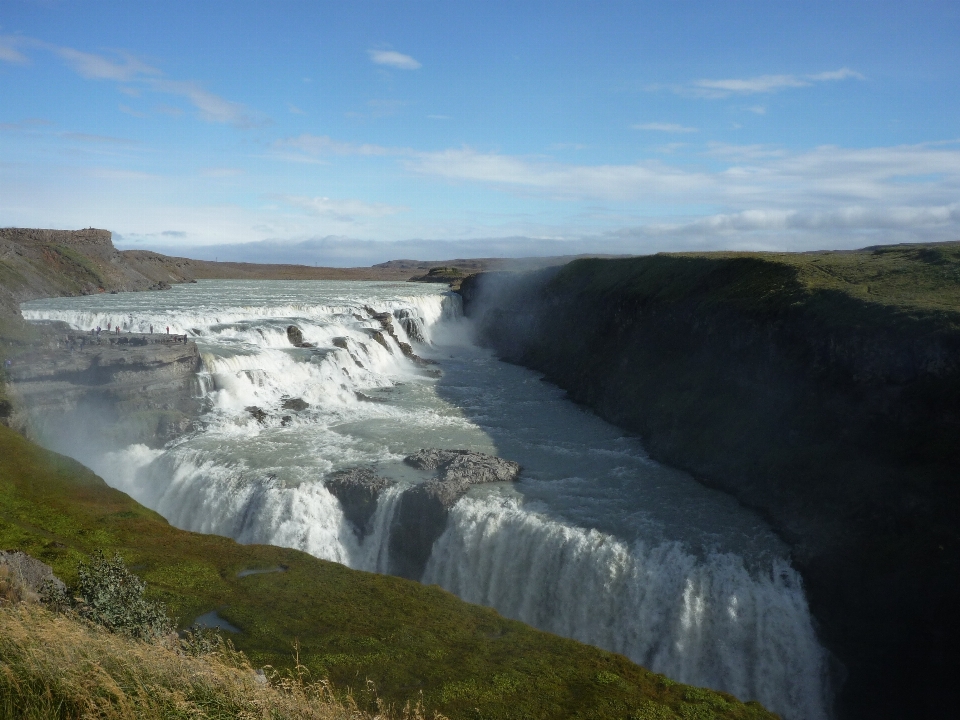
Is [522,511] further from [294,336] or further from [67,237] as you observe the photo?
[67,237]

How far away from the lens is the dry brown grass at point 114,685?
8477 millimetres

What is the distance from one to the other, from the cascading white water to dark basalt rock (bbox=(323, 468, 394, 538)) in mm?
323

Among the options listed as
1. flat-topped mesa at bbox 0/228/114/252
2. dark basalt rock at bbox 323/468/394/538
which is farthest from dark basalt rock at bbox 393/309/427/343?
flat-topped mesa at bbox 0/228/114/252

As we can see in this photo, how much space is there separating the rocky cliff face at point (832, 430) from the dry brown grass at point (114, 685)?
18.7 m

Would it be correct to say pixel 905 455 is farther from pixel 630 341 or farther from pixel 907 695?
pixel 630 341

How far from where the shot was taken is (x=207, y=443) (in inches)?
1393

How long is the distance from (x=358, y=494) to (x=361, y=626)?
1193 centimetres

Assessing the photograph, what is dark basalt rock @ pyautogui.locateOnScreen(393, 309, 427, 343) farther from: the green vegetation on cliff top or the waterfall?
the waterfall

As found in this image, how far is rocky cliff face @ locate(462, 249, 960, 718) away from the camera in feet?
68.7

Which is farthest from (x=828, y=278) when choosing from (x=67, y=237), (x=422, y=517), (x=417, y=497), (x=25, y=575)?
(x=67, y=237)

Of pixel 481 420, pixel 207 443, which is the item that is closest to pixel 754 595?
pixel 481 420

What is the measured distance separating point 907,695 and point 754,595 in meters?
4.90

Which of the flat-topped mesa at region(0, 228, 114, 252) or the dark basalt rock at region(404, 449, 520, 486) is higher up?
the flat-topped mesa at region(0, 228, 114, 252)

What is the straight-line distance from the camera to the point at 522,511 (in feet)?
90.4
